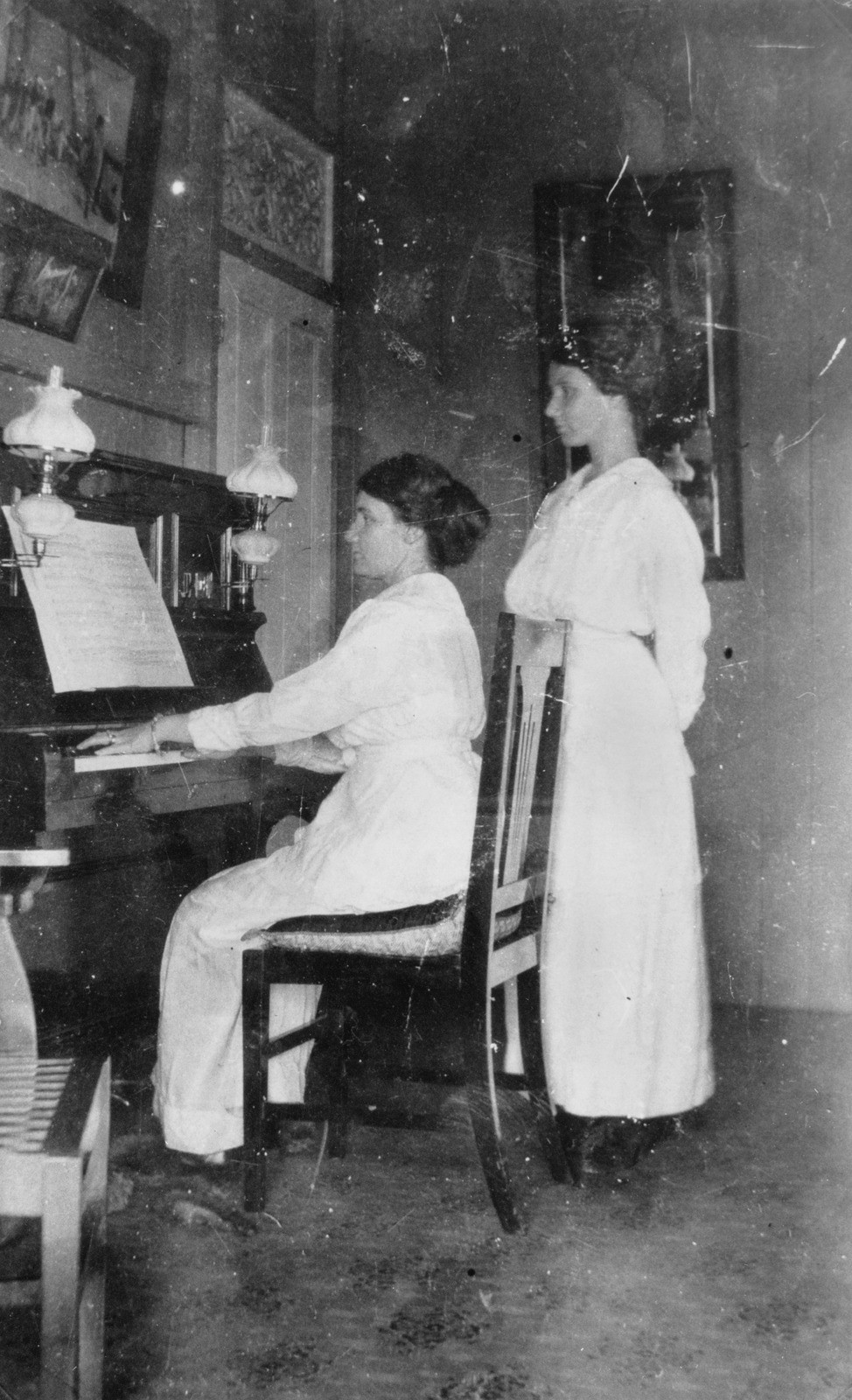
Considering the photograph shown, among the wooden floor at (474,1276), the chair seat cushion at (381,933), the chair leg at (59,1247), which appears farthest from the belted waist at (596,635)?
the chair leg at (59,1247)

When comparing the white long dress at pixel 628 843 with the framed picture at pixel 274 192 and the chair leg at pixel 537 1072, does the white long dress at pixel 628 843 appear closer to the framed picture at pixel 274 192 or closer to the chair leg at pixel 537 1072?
the chair leg at pixel 537 1072

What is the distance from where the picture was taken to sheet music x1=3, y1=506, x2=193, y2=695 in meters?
2.21

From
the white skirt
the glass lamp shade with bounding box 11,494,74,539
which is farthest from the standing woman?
the glass lamp shade with bounding box 11,494,74,539

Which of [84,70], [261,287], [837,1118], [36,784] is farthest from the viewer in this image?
[261,287]

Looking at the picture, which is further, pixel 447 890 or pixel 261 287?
pixel 261 287

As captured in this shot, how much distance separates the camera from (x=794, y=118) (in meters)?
2.72

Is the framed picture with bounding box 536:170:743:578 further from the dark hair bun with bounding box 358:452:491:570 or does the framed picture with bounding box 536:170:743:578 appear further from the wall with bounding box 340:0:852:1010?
the dark hair bun with bounding box 358:452:491:570

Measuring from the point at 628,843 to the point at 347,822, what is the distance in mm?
567

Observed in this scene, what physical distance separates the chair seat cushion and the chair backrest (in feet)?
0.27

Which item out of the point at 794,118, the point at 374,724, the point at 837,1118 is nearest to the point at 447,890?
the point at 374,724

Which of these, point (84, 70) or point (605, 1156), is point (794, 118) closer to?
point (84, 70)

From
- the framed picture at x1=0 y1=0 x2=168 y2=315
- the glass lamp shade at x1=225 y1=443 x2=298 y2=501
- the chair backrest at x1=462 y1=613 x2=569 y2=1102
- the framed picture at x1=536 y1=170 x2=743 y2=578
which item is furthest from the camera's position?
the framed picture at x1=536 y1=170 x2=743 y2=578

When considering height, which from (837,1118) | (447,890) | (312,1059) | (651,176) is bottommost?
(837,1118)

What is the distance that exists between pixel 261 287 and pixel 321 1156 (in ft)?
→ 8.45
